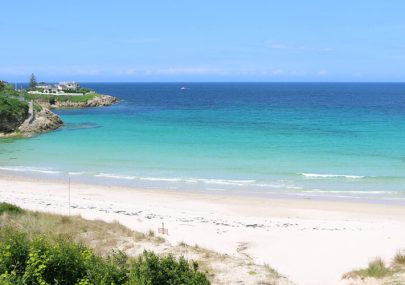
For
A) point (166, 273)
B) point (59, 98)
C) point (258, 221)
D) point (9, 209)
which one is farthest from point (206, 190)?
point (59, 98)

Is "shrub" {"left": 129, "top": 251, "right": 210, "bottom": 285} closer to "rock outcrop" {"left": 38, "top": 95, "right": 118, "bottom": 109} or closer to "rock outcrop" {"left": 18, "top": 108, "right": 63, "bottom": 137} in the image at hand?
"rock outcrop" {"left": 18, "top": 108, "right": 63, "bottom": 137}

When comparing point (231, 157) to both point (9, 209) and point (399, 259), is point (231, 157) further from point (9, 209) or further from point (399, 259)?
point (399, 259)

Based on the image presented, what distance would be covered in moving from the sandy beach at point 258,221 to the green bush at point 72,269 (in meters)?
5.87

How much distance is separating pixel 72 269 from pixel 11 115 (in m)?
55.6

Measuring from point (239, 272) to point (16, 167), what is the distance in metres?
29.9

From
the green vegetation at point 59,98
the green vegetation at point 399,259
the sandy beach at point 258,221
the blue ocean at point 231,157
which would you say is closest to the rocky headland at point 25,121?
the blue ocean at point 231,157

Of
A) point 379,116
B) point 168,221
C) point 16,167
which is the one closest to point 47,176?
point 16,167

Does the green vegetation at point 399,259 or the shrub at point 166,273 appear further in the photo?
the green vegetation at point 399,259

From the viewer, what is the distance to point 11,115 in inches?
2427

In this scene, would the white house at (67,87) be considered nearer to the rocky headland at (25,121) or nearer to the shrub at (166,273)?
the rocky headland at (25,121)

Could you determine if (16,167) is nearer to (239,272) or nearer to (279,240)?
(279,240)

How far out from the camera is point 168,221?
23312 millimetres

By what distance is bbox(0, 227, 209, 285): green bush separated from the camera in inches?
423

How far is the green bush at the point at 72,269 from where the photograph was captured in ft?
35.2
